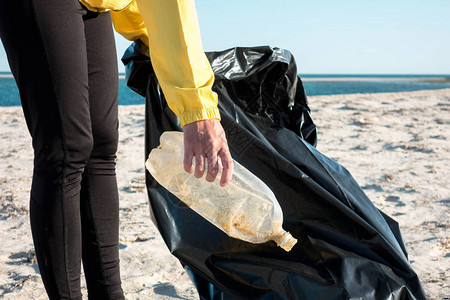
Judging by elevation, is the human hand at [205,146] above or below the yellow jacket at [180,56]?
below

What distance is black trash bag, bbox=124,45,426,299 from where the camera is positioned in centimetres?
139

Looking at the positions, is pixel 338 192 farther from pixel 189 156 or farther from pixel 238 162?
pixel 189 156

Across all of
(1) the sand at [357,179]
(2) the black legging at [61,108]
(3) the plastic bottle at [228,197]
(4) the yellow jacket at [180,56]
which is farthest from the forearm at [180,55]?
(1) the sand at [357,179]

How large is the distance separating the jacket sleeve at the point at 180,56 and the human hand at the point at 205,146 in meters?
0.02

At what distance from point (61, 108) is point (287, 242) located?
72cm

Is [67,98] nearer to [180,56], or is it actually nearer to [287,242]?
[180,56]

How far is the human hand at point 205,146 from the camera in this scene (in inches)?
41.6

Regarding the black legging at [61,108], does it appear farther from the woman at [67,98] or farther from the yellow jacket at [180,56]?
the yellow jacket at [180,56]

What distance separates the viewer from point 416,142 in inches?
162

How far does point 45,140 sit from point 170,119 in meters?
0.51

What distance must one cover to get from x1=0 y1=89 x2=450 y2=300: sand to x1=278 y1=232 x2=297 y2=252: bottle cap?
42cm

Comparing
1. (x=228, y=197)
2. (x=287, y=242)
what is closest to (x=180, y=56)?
(x=228, y=197)

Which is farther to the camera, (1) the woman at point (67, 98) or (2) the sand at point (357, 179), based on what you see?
(2) the sand at point (357, 179)

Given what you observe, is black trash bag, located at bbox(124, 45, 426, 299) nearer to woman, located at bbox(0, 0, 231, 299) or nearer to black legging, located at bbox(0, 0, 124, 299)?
black legging, located at bbox(0, 0, 124, 299)
